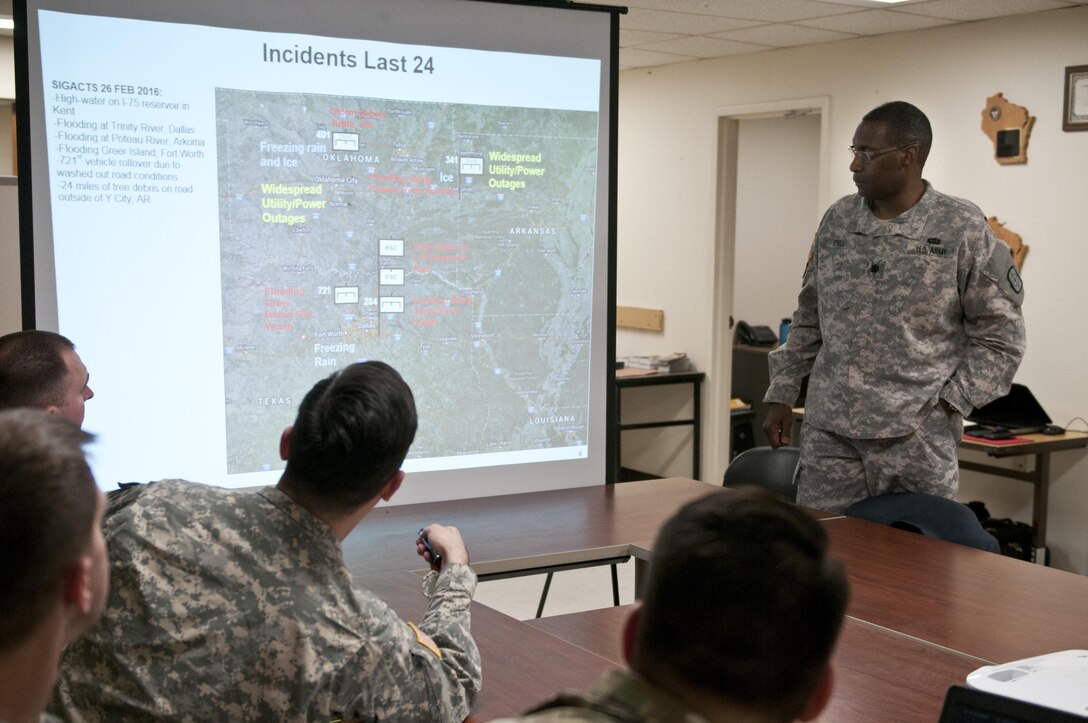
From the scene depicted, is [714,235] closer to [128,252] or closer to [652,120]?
[652,120]

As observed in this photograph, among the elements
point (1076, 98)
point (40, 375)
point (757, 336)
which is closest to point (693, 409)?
point (757, 336)

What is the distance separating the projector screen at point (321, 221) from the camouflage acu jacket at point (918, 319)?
29.0 inches

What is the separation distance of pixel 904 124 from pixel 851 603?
52.9 inches

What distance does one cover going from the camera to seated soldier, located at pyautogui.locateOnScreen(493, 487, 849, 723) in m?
0.82

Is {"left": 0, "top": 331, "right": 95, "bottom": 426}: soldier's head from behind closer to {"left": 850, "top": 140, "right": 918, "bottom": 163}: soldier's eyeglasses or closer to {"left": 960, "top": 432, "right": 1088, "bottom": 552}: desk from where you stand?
{"left": 850, "top": 140, "right": 918, "bottom": 163}: soldier's eyeglasses

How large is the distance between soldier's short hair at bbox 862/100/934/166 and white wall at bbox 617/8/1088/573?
2.44 meters

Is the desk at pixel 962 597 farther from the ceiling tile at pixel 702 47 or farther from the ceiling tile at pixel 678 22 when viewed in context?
the ceiling tile at pixel 702 47

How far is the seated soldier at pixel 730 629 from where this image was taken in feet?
2.69

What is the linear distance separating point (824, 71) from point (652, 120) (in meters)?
1.40

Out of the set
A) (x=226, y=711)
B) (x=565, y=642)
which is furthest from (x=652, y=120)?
(x=226, y=711)

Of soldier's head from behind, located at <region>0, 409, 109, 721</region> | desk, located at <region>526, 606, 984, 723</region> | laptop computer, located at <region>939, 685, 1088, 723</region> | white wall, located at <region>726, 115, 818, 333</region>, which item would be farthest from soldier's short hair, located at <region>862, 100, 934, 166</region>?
white wall, located at <region>726, 115, 818, 333</region>

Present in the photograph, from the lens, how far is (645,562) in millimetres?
2590

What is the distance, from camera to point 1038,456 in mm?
4879

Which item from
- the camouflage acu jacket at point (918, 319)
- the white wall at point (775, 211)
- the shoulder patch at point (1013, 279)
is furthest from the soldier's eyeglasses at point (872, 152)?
the white wall at point (775, 211)
